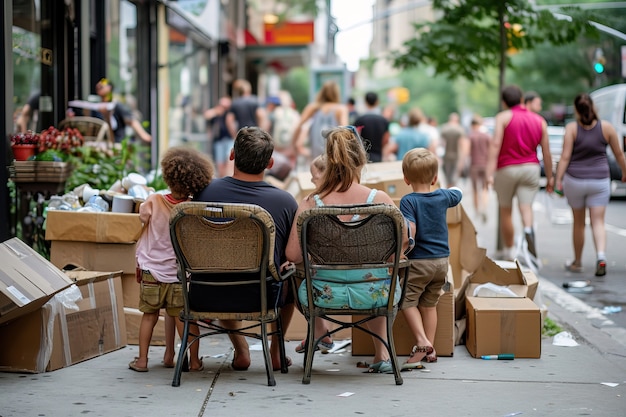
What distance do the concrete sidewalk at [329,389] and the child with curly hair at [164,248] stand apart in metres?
0.27

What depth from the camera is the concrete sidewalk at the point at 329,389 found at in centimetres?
503

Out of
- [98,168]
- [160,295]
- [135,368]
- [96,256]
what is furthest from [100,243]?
[98,168]

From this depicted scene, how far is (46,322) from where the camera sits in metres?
5.77

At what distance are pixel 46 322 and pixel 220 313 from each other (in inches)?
41.4

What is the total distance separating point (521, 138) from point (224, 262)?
6.09 m

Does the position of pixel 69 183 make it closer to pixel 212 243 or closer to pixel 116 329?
pixel 116 329

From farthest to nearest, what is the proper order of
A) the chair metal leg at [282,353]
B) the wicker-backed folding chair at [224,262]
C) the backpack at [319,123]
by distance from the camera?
the backpack at [319,123]
the chair metal leg at [282,353]
the wicker-backed folding chair at [224,262]

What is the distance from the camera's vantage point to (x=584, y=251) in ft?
42.9

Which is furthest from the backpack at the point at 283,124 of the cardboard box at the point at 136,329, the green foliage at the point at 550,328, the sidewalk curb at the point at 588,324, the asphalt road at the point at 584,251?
the cardboard box at the point at 136,329

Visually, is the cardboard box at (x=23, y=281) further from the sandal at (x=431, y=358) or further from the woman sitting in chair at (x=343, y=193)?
the sandal at (x=431, y=358)

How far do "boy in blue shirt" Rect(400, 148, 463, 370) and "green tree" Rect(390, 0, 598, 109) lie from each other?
251 inches

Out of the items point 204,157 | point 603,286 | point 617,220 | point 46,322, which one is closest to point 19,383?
point 46,322

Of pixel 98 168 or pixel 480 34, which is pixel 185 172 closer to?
pixel 98 168

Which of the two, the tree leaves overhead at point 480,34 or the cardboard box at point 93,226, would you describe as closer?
the cardboard box at point 93,226
